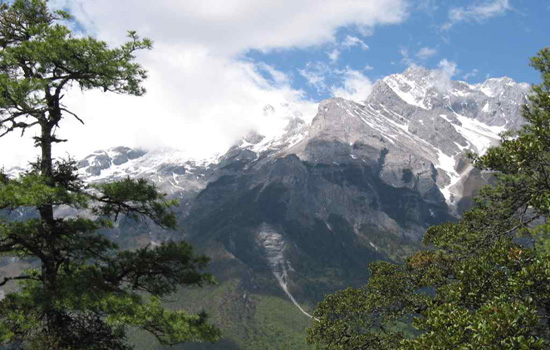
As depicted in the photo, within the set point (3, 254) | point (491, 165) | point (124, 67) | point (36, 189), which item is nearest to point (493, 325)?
point (491, 165)

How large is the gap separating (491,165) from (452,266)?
7.20m

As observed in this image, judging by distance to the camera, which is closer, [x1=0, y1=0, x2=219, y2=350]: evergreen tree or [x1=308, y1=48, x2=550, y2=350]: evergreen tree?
[x1=308, y1=48, x2=550, y2=350]: evergreen tree

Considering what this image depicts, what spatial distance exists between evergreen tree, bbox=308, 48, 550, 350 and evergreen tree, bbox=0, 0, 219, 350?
407 inches

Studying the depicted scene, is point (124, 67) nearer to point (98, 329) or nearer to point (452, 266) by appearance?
point (98, 329)

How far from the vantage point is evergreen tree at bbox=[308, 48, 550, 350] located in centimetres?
1322

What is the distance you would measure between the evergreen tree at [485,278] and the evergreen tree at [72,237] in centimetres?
1035

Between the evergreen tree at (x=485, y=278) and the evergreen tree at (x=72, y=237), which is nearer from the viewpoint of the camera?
the evergreen tree at (x=485, y=278)

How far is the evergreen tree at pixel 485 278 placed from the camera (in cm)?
1322

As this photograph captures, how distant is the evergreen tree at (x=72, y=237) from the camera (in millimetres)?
16078

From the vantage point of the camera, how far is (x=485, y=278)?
17188 mm

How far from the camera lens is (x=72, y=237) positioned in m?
18.9

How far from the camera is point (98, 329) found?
687 inches

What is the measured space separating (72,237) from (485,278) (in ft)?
58.0

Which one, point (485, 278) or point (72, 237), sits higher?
point (72, 237)
